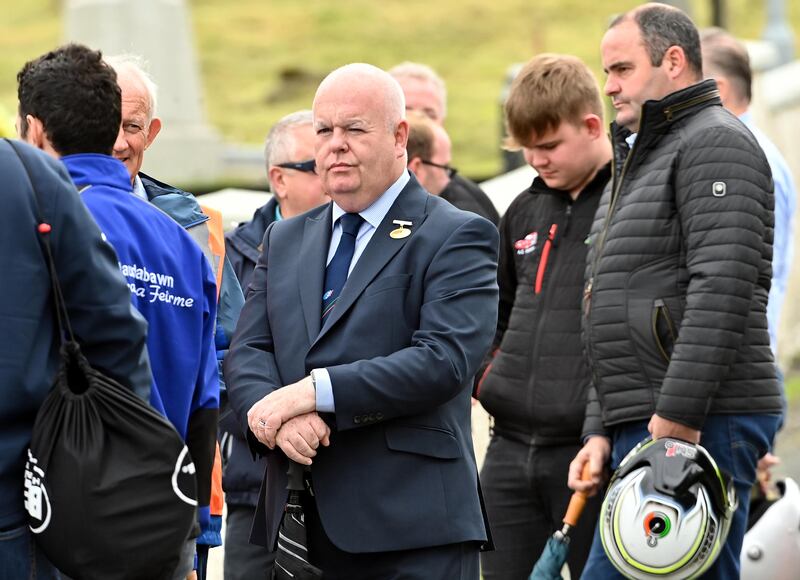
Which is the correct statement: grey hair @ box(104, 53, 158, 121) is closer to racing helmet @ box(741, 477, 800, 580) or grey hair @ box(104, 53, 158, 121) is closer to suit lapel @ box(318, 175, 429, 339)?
suit lapel @ box(318, 175, 429, 339)

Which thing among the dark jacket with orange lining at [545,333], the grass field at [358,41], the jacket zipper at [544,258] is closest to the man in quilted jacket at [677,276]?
the dark jacket with orange lining at [545,333]

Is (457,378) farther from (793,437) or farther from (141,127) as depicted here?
(793,437)

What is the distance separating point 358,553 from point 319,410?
0.43 metres

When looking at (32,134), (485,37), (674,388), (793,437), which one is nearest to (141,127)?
(32,134)

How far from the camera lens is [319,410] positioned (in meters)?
4.09

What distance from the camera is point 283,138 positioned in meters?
6.22

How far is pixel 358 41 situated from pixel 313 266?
924 inches

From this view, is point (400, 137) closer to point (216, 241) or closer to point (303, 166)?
point (216, 241)

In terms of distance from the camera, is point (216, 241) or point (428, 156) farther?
point (428, 156)

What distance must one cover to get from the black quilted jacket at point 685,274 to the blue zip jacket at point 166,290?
4.77ft

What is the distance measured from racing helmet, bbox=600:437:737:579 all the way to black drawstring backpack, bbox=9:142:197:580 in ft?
5.64

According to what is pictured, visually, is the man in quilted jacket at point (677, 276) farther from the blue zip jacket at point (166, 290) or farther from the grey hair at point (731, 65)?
the grey hair at point (731, 65)

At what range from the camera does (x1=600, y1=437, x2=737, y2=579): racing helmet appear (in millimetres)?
4602

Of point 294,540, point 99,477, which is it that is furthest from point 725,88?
point 99,477
